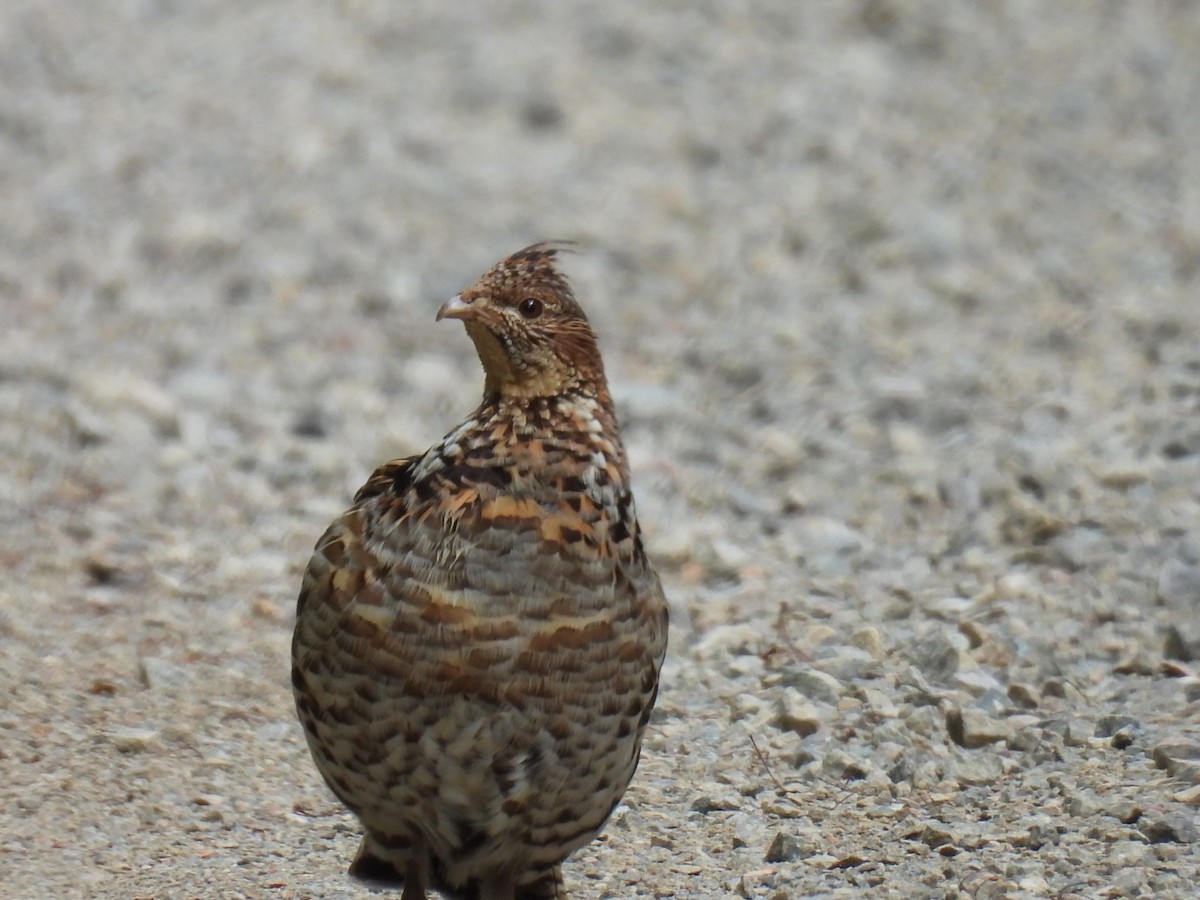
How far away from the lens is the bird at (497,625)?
12.8 feet

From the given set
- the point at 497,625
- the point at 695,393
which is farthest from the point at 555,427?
the point at 695,393

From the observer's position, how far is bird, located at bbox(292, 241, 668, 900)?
3887mm

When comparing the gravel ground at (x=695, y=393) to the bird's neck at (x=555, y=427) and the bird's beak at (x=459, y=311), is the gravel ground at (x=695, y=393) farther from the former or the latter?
the bird's beak at (x=459, y=311)

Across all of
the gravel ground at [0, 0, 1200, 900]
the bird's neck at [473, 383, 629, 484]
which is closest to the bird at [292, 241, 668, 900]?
the bird's neck at [473, 383, 629, 484]

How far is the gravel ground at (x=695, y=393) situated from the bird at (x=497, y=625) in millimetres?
650

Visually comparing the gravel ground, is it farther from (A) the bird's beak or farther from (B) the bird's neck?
(A) the bird's beak

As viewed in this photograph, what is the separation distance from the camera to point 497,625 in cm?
388

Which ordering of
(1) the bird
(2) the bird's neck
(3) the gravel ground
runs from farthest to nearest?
1. (3) the gravel ground
2. (2) the bird's neck
3. (1) the bird

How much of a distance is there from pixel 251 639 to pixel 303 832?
126 cm

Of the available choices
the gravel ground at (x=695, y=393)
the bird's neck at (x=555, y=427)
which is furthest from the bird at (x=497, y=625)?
the gravel ground at (x=695, y=393)

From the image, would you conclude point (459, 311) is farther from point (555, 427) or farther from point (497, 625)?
point (497, 625)

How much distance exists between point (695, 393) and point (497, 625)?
14.6 feet

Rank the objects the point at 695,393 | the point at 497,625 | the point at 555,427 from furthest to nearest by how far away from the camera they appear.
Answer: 1. the point at 695,393
2. the point at 555,427
3. the point at 497,625

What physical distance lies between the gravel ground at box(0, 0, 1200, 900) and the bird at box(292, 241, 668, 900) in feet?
2.13
